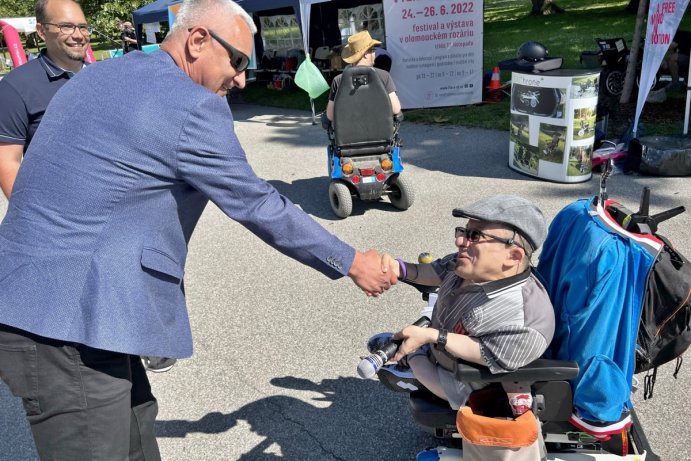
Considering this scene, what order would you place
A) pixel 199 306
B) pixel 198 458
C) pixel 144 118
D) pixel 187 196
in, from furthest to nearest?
pixel 199 306 < pixel 198 458 < pixel 187 196 < pixel 144 118

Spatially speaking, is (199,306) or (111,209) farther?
(199,306)

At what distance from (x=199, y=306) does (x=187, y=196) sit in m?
2.82

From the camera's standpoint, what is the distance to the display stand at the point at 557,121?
6.23m

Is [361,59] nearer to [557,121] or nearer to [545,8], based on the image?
[557,121]

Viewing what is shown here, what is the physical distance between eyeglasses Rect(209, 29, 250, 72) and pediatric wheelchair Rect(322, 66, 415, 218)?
154 inches

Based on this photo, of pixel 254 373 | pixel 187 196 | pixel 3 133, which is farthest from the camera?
pixel 254 373

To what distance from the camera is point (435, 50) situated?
36.7 ft

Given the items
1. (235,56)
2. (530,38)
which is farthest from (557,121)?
(530,38)

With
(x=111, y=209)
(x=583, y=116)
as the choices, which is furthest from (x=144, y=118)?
(x=583, y=116)

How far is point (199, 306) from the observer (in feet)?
14.9

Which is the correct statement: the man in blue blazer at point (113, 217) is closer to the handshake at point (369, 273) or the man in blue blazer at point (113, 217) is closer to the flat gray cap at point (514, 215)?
the handshake at point (369, 273)

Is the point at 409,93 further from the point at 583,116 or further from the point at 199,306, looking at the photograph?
the point at 199,306

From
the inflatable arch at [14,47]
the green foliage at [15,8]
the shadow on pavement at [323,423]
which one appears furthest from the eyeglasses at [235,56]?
the green foliage at [15,8]

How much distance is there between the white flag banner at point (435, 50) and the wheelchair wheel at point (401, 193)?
18.4 ft
